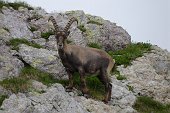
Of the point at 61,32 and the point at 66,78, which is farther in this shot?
the point at 66,78

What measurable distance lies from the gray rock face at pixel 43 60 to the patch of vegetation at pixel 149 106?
4093mm

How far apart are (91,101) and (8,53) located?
5397 millimetres

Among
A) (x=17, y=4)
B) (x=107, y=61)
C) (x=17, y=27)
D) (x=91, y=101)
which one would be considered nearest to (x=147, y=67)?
(x=107, y=61)

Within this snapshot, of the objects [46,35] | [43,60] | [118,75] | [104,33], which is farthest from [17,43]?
[104,33]

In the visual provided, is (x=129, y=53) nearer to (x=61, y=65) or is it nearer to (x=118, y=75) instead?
(x=118, y=75)

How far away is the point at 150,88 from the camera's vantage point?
24.7 meters

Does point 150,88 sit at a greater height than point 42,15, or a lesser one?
lesser

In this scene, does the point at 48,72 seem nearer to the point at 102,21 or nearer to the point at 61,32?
the point at 61,32

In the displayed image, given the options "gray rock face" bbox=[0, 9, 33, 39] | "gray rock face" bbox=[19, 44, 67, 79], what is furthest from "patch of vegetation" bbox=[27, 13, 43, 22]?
"gray rock face" bbox=[19, 44, 67, 79]

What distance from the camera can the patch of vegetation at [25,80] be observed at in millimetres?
20188

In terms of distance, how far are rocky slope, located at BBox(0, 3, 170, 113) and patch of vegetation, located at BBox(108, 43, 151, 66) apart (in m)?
0.41

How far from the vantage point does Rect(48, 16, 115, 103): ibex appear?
21500 millimetres

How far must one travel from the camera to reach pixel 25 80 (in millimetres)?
21047

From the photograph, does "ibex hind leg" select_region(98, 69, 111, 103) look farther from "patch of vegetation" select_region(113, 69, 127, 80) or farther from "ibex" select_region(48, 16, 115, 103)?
"patch of vegetation" select_region(113, 69, 127, 80)
